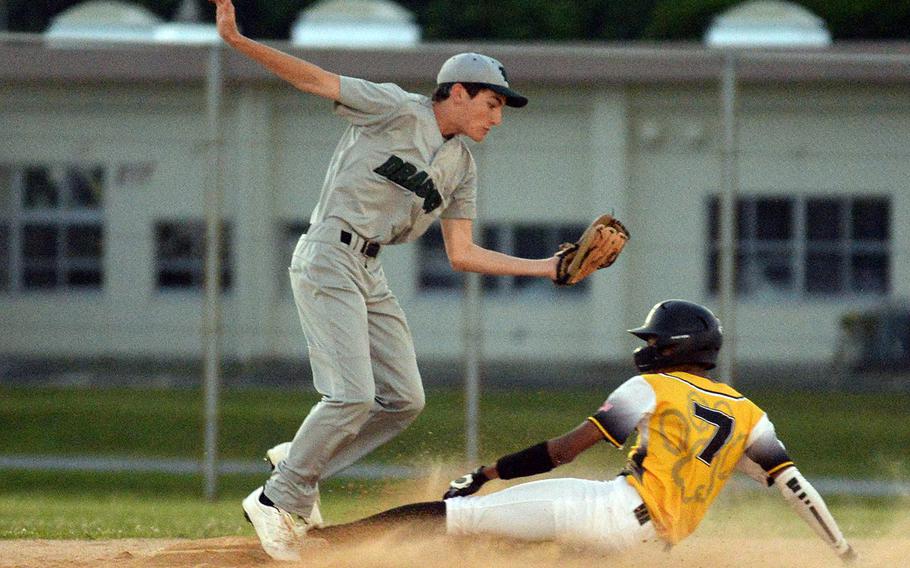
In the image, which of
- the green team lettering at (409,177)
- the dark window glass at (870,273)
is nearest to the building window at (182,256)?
the dark window glass at (870,273)

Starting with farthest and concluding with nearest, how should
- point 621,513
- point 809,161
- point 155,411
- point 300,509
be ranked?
1. point 809,161
2. point 155,411
3. point 300,509
4. point 621,513

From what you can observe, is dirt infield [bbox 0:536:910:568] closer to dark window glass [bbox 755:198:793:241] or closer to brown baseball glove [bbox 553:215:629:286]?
brown baseball glove [bbox 553:215:629:286]

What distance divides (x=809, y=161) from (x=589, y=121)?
3230 millimetres

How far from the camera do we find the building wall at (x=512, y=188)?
1248 cm

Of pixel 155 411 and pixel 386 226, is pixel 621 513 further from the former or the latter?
pixel 155 411

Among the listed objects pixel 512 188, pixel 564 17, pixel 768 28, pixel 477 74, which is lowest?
pixel 512 188

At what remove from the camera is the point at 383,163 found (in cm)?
610

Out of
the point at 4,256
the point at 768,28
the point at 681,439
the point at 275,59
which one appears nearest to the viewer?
the point at 681,439

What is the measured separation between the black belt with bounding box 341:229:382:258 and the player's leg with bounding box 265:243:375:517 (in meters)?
0.06

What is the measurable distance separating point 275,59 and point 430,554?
2.01 m

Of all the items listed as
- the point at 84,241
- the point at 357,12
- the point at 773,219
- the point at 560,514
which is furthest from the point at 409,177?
the point at 357,12

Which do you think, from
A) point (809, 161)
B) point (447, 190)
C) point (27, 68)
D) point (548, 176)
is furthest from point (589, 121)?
→ point (447, 190)

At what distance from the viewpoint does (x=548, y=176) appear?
20.4 m

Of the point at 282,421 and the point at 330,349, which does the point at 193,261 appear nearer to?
the point at 282,421
